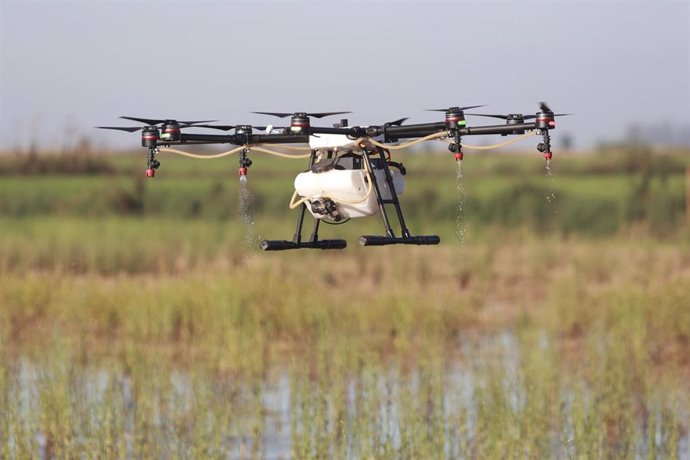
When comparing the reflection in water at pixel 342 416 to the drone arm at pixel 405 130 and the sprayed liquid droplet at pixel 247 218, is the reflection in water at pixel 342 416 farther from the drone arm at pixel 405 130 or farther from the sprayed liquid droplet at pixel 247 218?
the drone arm at pixel 405 130

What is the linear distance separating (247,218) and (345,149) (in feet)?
2.21

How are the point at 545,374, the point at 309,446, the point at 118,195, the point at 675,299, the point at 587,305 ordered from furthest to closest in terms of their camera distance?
the point at 118,195
the point at 587,305
the point at 675,299
the point at 545,374
the point at 309,446

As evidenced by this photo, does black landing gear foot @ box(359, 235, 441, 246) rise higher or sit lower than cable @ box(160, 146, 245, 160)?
lower

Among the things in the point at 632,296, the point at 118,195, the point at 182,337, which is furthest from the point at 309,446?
the point at 118,195

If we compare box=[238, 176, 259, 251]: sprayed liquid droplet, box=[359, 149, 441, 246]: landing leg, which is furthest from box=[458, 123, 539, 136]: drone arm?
box=[238, 176, 259, 251]: sprayed liquid droplet

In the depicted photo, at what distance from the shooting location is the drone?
6.51 m

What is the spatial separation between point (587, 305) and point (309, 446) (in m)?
8.45

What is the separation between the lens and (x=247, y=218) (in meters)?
6.62

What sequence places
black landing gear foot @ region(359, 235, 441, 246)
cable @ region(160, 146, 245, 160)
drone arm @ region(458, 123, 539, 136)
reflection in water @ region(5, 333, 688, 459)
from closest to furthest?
drone arm @ region(458, 123, 539, 136) < black landing gear foot @ region(359, 235, 441, 246) < cable @ region(160, 146, 245, 160) < reflection in water @ region(5, 333, 688, 459)

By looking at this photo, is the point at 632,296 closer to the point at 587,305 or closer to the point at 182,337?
the point at 587,305

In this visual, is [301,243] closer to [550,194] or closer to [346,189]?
[346,189]

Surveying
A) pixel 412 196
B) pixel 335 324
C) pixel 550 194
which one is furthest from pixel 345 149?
pixel 412 196

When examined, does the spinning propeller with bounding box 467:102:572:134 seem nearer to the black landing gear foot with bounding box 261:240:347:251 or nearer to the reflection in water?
the black landing gear foot with bounding box 261:240:347:251

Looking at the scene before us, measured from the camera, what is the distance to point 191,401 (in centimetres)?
1288
